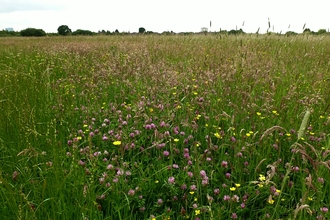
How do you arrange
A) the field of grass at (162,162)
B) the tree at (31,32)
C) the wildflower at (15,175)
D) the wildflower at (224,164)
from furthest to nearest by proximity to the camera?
the tree at (31,32)
the wildflower at (224,164)
the wildflower at (15,175)
the field of grass at (162,162)

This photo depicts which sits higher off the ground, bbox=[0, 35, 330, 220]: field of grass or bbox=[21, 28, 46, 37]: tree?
bbox=[21, 28, 46, 37]: tree

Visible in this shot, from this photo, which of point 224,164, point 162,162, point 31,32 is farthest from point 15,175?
point 31,32

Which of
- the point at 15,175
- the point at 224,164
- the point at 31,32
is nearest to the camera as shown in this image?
the point at 15,175

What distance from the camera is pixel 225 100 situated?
3047mm

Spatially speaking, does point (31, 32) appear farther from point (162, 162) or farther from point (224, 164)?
point (224, 164)

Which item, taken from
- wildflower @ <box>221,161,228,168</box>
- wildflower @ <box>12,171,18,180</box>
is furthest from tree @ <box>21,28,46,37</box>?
wildflower @ <box>221,161,228,168</box>

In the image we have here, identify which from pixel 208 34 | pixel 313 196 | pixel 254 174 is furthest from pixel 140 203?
pixel 208 34

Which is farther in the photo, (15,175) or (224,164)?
(224,164)

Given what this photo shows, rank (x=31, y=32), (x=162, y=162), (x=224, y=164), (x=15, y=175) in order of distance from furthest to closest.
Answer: (x=31, y=32) → (x=162, y=162) → (x=224, y=164) → (x=15, y=175)

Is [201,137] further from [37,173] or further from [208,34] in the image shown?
[208,34]

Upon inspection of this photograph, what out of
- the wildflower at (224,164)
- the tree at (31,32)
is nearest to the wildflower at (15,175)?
the wildflower at (224,164)

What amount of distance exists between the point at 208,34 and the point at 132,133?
733 centimetres

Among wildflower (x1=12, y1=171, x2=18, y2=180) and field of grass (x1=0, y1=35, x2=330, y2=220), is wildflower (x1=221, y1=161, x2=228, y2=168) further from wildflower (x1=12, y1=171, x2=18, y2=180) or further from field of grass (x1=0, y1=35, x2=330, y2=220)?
wildflower (x1=12, y1=171, x2=18, y2=180)

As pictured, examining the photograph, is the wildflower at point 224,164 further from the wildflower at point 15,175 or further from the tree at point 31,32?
the tree at point 31,32
